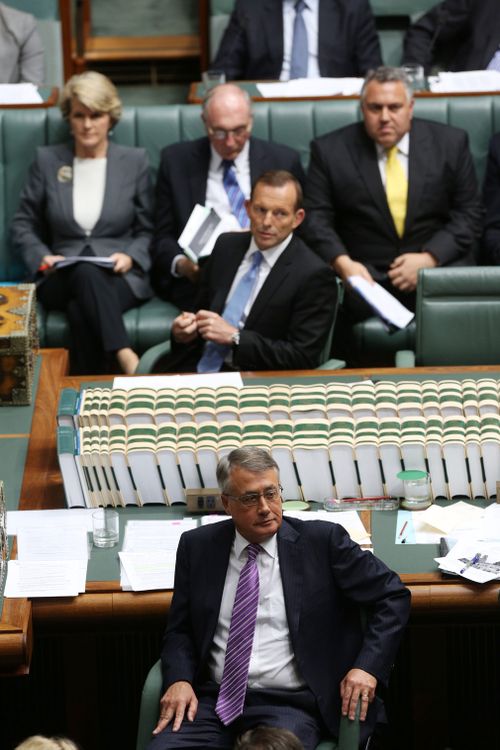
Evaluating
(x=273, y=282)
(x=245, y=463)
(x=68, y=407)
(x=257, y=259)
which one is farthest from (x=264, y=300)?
(x=245, y=463)

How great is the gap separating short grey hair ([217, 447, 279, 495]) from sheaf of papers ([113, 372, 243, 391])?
37.8 inches

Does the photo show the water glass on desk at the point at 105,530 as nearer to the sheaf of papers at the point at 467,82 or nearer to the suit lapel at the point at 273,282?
the suit lapel at the point at 273,282

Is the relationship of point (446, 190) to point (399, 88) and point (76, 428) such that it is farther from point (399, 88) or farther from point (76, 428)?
point (76, 428)

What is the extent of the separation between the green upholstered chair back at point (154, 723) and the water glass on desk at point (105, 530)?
1.30ft

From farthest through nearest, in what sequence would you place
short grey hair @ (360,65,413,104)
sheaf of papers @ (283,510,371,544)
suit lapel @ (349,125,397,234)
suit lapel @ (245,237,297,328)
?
suit lapel @ (349,125,397,234)
short grey hair @ (360,65,413,104)
suit lapel @ (245,237,297,328)
sheaf of papers @ (283,510,371,544)

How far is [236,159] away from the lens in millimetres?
6195

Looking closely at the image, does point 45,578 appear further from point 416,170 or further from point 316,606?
point 416,170

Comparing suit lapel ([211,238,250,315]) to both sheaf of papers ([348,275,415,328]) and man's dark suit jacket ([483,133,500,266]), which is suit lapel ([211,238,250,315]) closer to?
sheaf of papers ([348,275,415,328])

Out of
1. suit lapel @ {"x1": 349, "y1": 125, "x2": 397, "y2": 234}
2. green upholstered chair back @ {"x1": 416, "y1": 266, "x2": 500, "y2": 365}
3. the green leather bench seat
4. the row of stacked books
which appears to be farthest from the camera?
the green leather bench seat

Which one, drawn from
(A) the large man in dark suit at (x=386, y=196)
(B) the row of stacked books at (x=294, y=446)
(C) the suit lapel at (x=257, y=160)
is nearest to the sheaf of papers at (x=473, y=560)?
(B) the row of stacked books at (x=294, y=446)

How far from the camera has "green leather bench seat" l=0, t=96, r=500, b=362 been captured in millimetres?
6426

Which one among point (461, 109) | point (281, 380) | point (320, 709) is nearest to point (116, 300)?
point (281, 380)

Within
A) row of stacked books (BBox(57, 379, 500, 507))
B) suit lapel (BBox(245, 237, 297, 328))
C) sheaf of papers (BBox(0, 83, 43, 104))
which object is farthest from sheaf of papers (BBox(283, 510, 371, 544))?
sheaf of papers (BBox(0, 83, 43, 104))

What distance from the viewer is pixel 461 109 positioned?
6434mm
